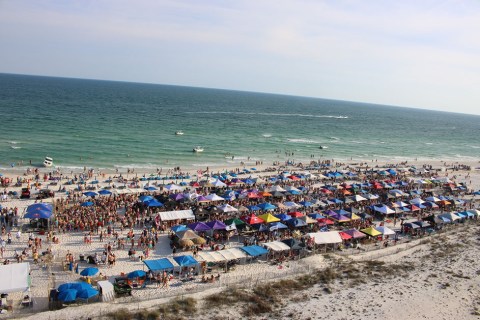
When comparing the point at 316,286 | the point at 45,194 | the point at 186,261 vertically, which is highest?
the point at 186,261

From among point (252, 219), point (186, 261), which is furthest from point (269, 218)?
point (186, 261)

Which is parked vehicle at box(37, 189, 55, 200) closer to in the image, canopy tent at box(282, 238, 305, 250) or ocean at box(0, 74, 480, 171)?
ocean at box(0, 74, 480, 171)

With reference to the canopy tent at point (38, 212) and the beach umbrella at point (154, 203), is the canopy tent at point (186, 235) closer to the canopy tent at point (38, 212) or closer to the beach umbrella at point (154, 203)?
the beach umbrella at point (154, 203)

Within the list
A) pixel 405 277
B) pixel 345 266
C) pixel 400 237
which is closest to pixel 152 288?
pixel 345 266

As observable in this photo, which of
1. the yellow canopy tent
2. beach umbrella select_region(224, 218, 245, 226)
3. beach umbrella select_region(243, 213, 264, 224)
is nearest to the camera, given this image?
beach umbrella select_region(224, 218, 245, 226)

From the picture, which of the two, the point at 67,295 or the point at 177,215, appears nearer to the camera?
the point at 67,295

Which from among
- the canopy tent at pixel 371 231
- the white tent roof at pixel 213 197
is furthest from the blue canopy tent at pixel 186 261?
the canopy tent at pixel 371 231

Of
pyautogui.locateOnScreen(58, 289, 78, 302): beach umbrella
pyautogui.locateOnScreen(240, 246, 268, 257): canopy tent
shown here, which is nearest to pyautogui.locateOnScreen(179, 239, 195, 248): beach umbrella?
pyautogui.locateOnScreen(240, 246, 268, 257): canopy tent

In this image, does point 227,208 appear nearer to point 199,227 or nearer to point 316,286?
point 199,227
